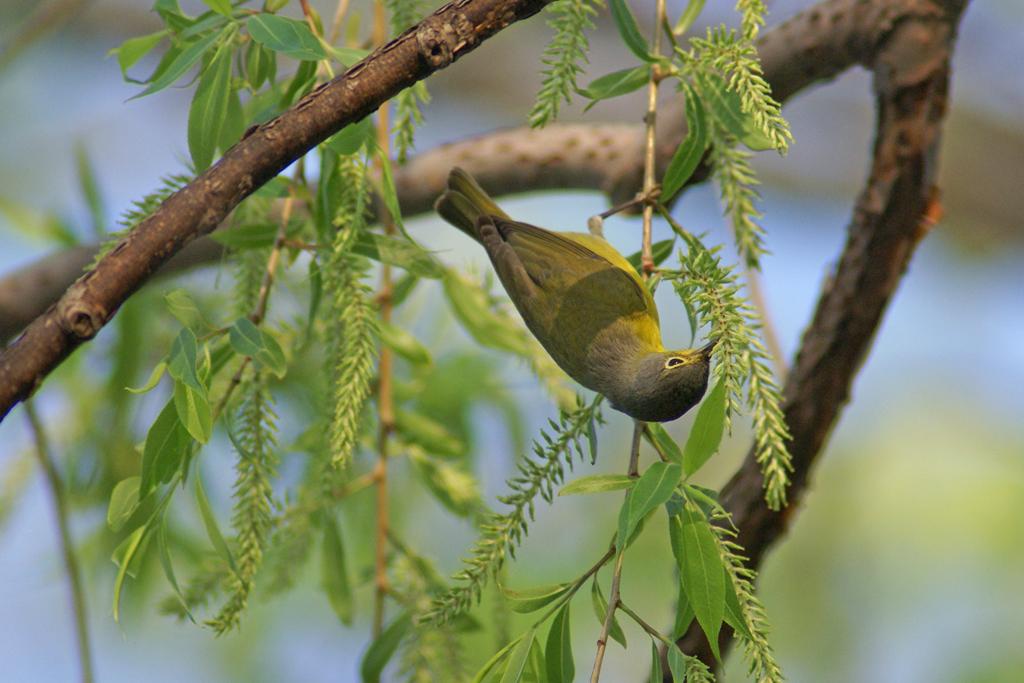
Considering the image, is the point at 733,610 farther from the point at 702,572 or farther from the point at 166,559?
the point at 166,559

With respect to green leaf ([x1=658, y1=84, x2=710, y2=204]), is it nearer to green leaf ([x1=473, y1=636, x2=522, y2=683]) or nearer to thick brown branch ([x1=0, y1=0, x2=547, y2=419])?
thick brown branch ([x1=0, y1=0, x2=547, y2=419])

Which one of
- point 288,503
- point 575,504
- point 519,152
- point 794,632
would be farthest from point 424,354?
point 794,632

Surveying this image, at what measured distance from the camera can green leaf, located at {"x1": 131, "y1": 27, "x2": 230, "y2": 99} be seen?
1.17 meters

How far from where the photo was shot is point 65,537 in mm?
1886

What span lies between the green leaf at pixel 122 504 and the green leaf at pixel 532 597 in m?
0.42

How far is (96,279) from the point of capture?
42.4 inches

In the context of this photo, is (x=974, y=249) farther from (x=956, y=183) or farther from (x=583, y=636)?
(x=583, y=636)

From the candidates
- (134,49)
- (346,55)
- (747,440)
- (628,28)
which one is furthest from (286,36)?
(747,440)

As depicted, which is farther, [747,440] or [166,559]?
[747,440]

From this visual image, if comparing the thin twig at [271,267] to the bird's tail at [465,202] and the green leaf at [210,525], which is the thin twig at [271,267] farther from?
the bird's tail at [465,202]

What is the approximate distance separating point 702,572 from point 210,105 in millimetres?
800

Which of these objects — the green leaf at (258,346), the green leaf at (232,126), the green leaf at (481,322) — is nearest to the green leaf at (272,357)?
the green leaf at (258,346)

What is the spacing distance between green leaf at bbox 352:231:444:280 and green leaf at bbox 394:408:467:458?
54cm

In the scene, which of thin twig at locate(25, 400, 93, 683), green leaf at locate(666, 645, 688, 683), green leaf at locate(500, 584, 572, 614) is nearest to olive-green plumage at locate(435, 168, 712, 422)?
green leaf at locate(500, 584, 572, 614)
